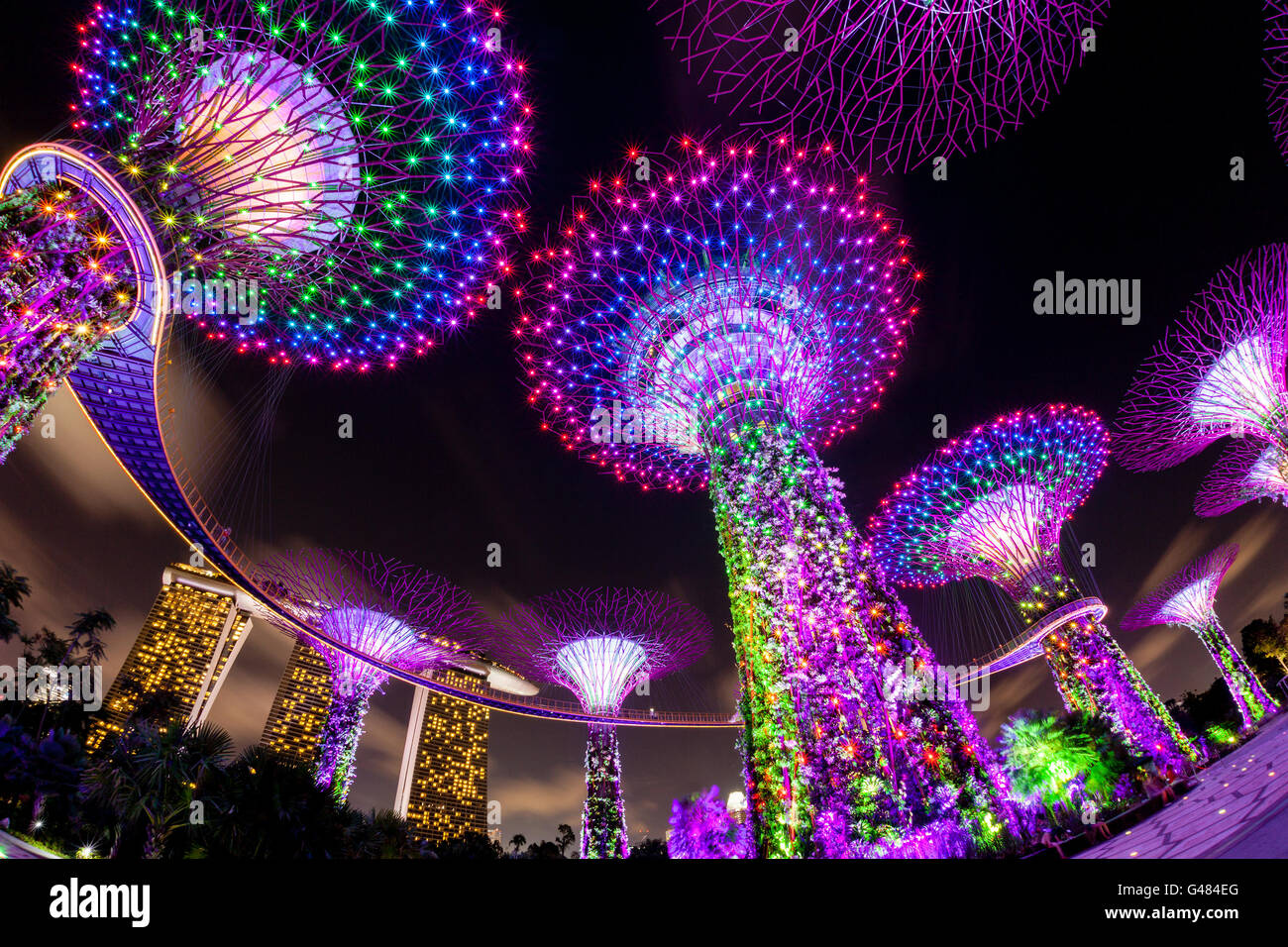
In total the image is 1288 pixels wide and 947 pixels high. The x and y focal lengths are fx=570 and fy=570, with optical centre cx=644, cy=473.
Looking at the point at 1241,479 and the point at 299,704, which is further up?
the point at 299,704

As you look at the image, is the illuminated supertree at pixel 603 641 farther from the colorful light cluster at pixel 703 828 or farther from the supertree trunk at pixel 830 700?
the supertree trunk at pixel 830 700

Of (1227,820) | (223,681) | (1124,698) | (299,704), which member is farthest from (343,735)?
(299,704)

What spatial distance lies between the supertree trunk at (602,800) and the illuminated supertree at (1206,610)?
31.9 metres

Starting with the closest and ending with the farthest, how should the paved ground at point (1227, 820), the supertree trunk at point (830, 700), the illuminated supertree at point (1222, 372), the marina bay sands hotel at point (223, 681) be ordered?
the paved ground at point (1227, 820)
the supertree trunk at point (830, 700)
the illuminated supertree at point (1222, 372)
the marina bay sands hotel at point (223, 681)

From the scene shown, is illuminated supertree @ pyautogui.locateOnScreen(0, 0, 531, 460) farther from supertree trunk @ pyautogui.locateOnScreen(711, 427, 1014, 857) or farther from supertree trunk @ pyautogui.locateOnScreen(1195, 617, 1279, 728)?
supertree trunk @ pyautogui.locateOnScreen(1195, 617, 1279, 728)

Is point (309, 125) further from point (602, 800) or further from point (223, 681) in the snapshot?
point (223, 681)

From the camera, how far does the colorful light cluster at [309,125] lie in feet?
26.3

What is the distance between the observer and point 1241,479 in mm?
24375

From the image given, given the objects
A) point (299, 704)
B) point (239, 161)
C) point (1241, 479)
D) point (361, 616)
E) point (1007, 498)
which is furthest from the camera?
point (299, 704)

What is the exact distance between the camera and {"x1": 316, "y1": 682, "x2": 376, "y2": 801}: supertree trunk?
22.5 meters

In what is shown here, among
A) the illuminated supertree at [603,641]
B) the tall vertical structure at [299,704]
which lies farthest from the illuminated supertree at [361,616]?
the tall vertical structure at [299,704]

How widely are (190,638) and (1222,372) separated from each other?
8021cm

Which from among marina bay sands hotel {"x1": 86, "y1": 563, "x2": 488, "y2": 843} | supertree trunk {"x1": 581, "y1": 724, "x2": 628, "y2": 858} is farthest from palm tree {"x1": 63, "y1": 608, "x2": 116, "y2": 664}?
supertree trunk {"x1": 581, "y1": 724, "x2": 628, "y2": 858}
